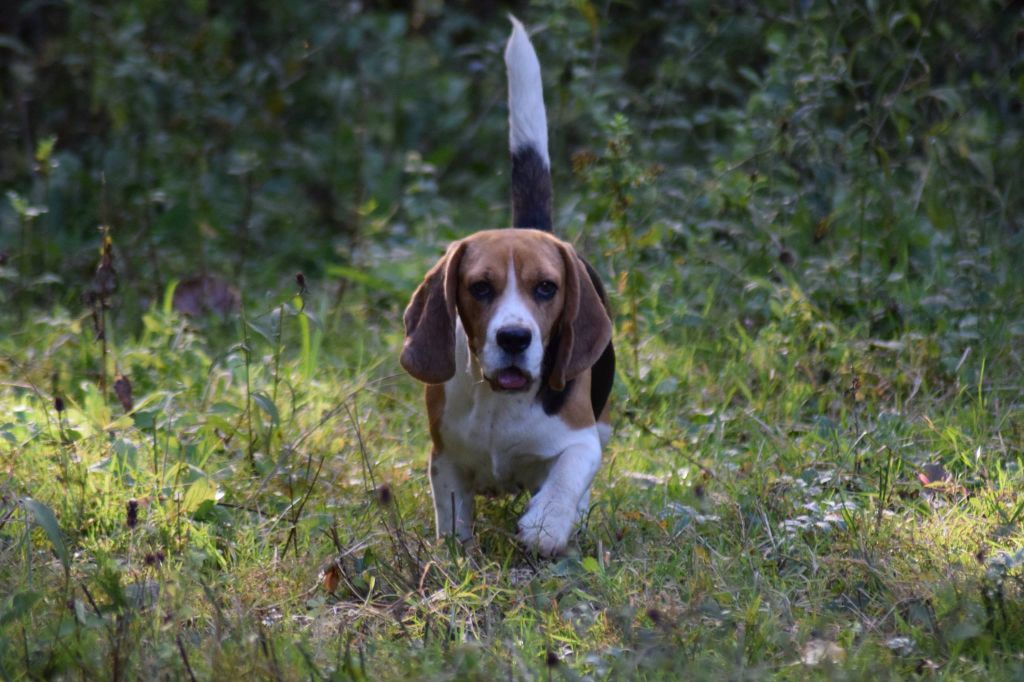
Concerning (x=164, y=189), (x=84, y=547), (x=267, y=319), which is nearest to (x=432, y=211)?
(x=164, y=189)

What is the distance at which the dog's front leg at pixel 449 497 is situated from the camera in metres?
3.59

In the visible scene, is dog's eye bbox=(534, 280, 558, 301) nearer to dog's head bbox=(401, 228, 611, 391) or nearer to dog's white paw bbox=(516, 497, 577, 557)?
dog's head bbox=(401, 228, 611, 391)

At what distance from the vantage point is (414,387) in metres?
4.90

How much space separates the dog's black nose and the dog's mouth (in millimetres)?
59

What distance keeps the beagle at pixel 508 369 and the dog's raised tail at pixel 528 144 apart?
60 centimetres

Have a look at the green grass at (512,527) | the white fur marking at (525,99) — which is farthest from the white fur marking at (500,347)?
the white fur marking at (525,99)

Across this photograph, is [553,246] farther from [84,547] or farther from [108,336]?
[108,336]

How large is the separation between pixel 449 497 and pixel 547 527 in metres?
0.38

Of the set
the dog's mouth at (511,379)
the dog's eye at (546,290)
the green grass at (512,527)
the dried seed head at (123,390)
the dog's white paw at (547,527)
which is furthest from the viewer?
the dried seed head at (123,390)

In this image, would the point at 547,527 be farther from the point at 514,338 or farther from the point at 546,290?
the point at 546,290

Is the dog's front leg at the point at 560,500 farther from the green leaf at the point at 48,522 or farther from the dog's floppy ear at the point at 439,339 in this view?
the green leaf at the point at 48,522

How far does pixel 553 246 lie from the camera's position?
144 inches

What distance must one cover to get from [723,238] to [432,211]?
4.80 feet

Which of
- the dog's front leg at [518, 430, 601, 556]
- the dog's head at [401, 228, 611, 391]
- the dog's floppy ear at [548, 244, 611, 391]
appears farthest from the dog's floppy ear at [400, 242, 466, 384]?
the dog's front leg at [518, 430, 601, 556]
